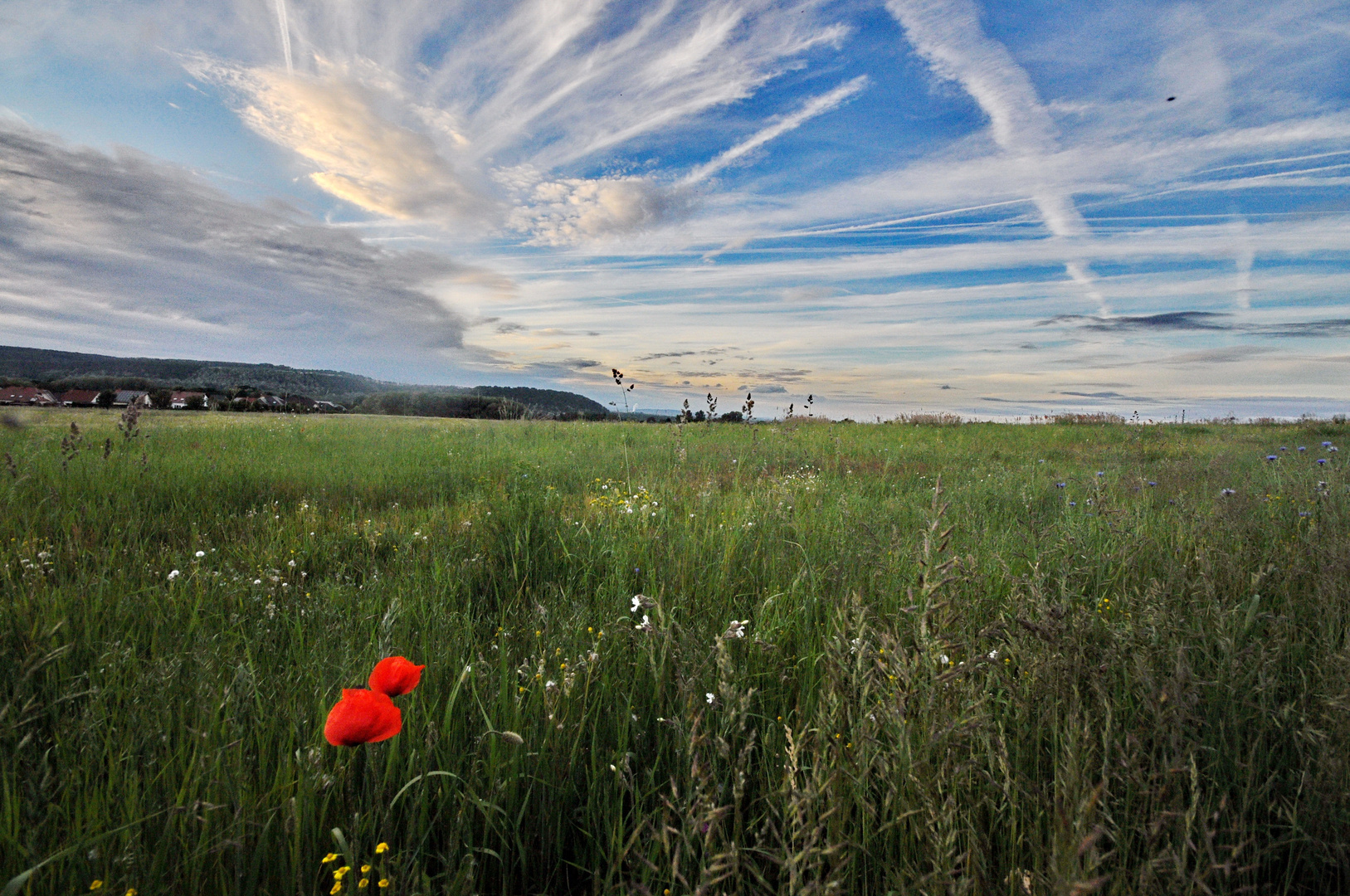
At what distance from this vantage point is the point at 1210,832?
3.04 feet

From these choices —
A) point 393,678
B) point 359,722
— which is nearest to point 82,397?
point 393,678

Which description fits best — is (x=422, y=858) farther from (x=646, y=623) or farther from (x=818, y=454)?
(x=818, y=454)

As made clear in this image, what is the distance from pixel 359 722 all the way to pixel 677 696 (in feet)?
3.59

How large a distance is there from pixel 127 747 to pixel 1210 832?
2.52 m

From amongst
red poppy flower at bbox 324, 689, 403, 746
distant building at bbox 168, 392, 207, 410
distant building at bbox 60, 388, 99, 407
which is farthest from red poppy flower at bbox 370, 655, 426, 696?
distant building at bbox 60, 388, 99, 407

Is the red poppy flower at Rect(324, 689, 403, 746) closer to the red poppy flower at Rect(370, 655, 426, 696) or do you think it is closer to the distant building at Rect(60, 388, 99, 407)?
the red poppy flower at Rect(370, 655, 426, 696)

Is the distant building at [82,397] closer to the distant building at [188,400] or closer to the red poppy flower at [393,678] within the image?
the distant building at [188,400]

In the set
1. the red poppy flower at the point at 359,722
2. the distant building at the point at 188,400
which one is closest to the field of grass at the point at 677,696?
the red poppy flower at the point at 359,722

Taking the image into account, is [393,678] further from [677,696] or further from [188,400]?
[188,400]

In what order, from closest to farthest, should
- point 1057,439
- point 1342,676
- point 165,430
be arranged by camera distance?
point 1342,676
point 165,430
point 1057,439

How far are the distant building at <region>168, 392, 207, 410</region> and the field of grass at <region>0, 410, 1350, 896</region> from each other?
1572 centimetres

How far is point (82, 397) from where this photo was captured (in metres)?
20.1

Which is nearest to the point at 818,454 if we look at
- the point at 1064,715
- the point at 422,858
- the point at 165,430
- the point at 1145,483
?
the point at 1145,483

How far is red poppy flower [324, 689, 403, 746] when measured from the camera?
4.31 feet
